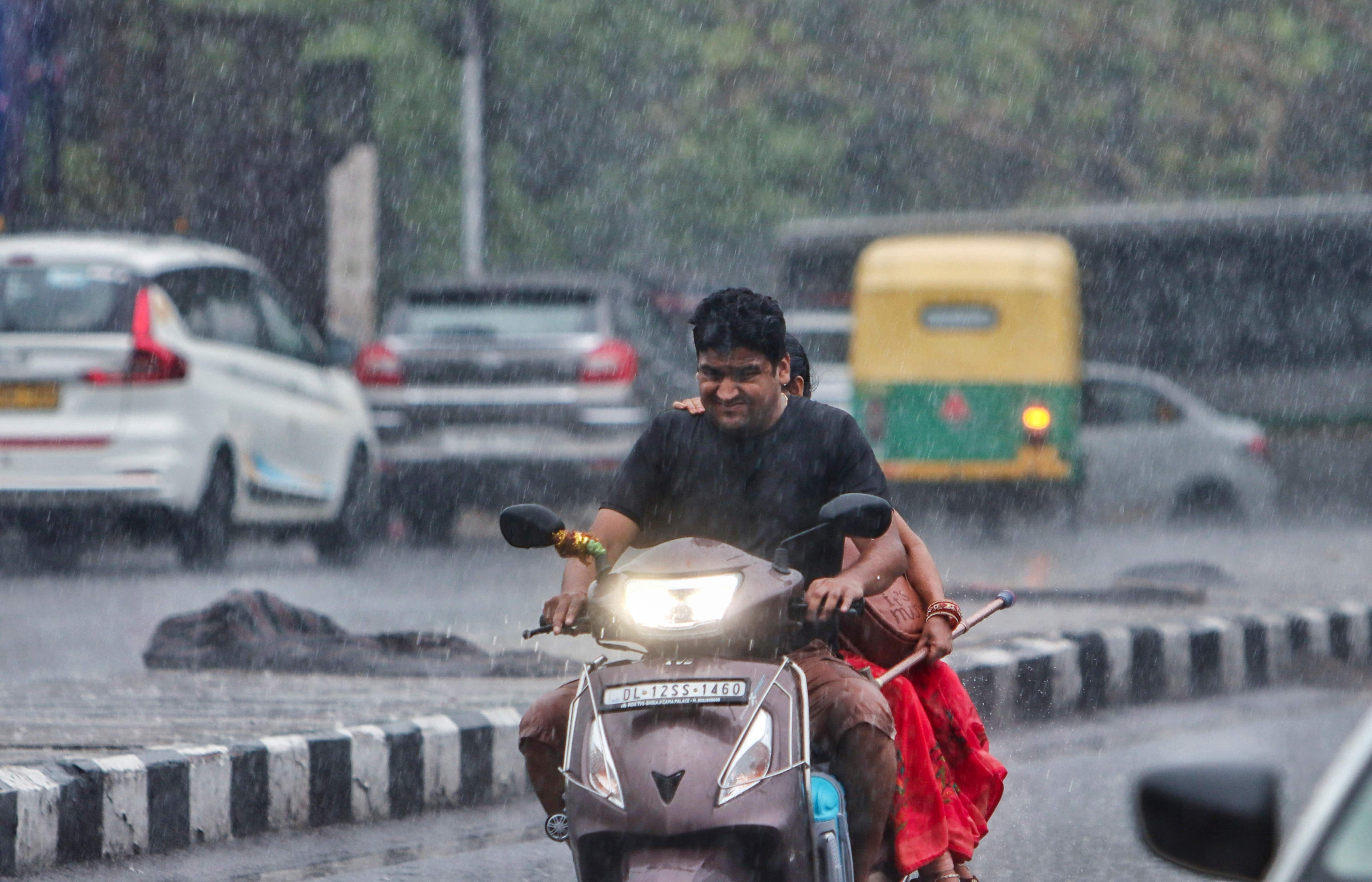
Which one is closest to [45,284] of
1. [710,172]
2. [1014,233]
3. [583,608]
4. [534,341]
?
[534,341]

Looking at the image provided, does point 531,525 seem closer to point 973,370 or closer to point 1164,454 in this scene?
point 973,370

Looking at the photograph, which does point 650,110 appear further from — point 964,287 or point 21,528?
point 21,528

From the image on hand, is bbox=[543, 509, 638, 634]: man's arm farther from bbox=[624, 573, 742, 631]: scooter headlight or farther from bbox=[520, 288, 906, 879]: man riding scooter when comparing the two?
bbox=[624, 573, 742, 631]: scooter headlight

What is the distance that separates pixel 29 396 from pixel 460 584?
2.46m

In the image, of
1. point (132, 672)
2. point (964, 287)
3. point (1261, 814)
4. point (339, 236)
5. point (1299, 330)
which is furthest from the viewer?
point (339, 236)

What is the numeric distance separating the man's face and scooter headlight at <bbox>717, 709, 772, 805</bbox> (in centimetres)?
61

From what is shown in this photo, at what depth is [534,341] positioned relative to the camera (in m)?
14.2

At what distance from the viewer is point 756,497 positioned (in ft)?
13.5

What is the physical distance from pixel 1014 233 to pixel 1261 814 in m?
20.4

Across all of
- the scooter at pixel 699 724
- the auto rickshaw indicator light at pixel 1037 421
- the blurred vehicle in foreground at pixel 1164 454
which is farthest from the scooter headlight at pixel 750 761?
the blurred vehicle in foreground at pixel 1164 454

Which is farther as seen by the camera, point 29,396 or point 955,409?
point 955,409

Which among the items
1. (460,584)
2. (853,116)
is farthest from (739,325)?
(853,116)

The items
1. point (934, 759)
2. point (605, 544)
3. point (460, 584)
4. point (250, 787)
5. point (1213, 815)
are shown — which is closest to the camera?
point (1213, 815)

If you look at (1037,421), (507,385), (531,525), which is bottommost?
(1037,421)
